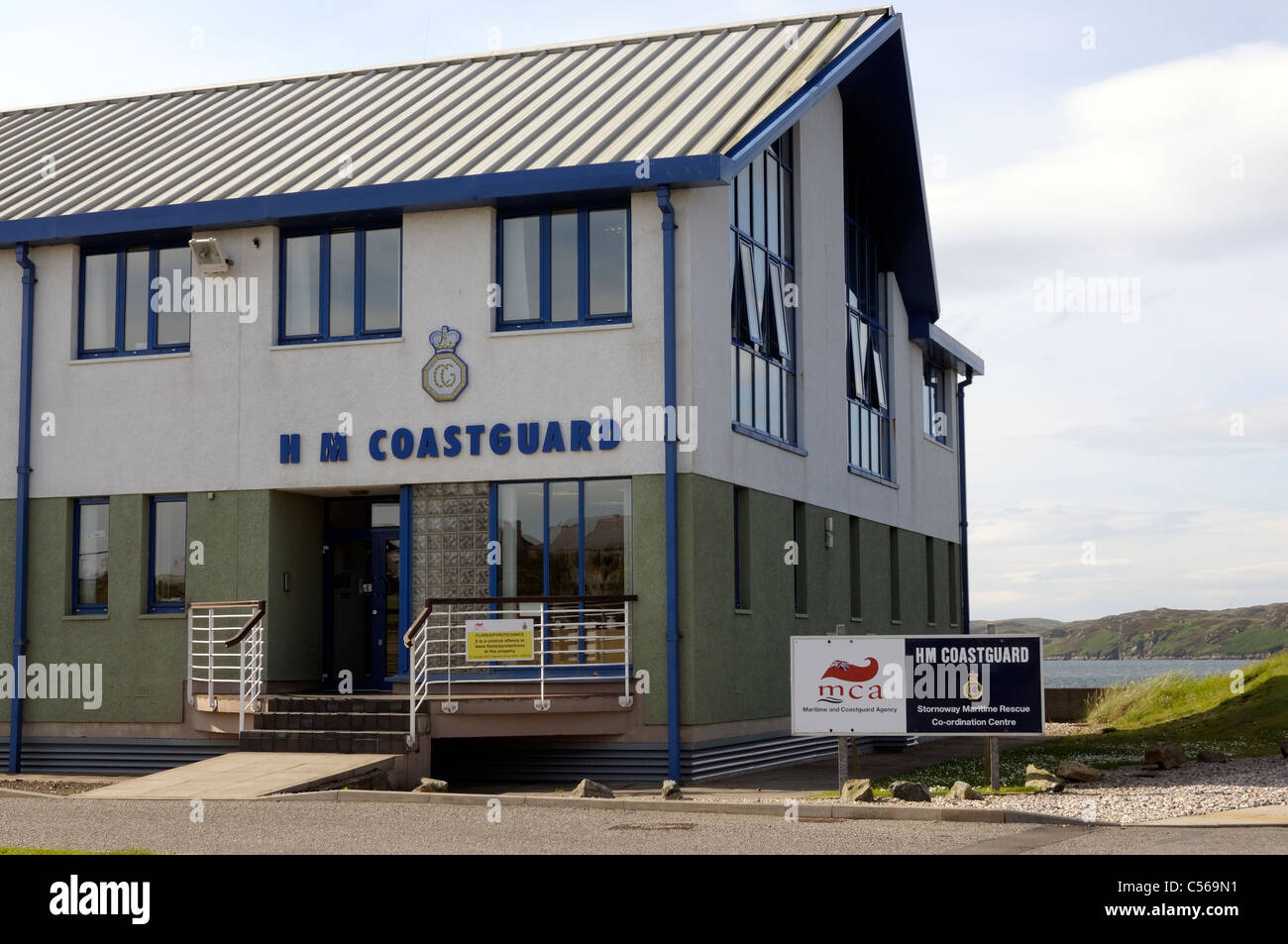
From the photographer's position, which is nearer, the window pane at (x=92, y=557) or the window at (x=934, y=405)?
the window pane at (x=92, y=557)

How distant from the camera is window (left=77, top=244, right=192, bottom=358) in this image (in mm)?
21875

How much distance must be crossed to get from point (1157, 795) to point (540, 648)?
7.44 meters

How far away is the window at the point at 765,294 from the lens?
2167cm

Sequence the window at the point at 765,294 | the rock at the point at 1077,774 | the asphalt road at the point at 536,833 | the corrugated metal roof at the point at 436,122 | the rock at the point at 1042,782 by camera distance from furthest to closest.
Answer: the window at the point at 765,294 < the corrugated metal roof at the point at 436,122 < the rock at the point at 1077,774 < the rock at the point at 1042,782 < the asphalt road at the point at 536,833

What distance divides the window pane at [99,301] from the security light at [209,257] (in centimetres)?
158

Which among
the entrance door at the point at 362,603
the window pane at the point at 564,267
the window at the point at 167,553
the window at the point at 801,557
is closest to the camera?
the window pane at the point at 564,267

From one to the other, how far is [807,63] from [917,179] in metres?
6.26

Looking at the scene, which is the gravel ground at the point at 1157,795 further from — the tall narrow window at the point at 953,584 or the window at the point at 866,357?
the tall narrow window at the point at 953,584

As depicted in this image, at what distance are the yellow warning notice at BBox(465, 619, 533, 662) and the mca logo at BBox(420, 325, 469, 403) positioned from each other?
2.94 metres
